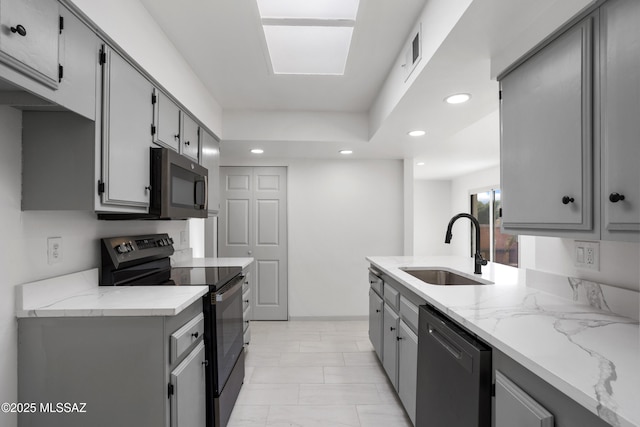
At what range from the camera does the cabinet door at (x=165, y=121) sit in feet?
6.63

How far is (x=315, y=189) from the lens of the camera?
4402 millimetres

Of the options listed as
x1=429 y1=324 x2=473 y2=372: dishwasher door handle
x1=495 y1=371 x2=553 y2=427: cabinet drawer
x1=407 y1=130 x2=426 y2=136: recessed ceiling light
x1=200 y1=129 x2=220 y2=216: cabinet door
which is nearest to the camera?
x1=495 y1=371 x2=553 y2=427: cabinet drawer

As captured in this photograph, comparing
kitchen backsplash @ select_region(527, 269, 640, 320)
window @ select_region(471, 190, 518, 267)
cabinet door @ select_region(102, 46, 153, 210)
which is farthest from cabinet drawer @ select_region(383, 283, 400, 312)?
window @ select_region(471, 190, 518, 267)

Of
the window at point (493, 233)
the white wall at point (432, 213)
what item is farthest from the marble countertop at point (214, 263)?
the white wall at point (432, 213)

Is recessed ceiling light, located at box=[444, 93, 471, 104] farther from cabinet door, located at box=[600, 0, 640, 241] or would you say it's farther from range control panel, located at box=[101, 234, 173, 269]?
range control panel, located at box=[101, 234, 173, 269]

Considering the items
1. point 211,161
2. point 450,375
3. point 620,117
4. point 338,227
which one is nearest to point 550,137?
point 620,117

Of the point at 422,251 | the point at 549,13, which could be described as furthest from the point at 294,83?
the point at 422,251

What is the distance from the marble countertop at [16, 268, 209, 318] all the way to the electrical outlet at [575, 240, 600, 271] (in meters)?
1.79

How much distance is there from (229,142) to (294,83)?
110 cm

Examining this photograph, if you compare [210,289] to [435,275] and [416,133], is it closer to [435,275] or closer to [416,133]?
[435,275]

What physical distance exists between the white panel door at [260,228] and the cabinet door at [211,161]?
1.00 meters

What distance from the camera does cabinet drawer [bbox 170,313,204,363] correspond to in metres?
1.46

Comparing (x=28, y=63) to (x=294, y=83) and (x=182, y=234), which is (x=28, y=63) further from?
(x=182, y=234)

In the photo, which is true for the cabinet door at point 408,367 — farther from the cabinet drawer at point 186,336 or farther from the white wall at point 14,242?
the white wall at point 14,242
